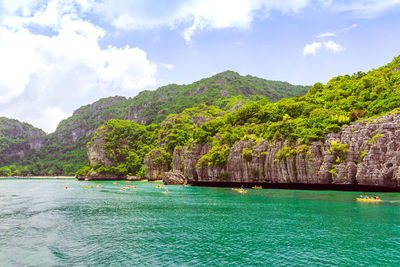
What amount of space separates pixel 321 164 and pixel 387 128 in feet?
46.7

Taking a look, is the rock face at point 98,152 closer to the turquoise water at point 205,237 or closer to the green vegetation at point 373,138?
the turquoise water at point 205,237

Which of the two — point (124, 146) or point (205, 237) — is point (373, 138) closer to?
point (205, 237)

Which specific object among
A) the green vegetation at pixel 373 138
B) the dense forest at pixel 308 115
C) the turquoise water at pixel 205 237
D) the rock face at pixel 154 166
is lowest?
the turquoise water at pixel 205 237

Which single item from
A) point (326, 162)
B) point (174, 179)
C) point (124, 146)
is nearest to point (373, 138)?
point (326, 162)

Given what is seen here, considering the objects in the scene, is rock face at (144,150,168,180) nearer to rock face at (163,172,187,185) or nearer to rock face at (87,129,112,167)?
rock face at (163,172,187,185)

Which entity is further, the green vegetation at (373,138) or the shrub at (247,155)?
the shrub at (247,155)

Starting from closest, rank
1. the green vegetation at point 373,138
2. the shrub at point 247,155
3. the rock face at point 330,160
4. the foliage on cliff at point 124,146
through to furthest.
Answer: the rock face at point 330,160 < the green vegetation at point 373,138 < the shrub at point 247,155 < the foliage on cliff at point 124,146

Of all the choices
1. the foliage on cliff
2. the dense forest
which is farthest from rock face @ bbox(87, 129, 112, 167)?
the dense forest

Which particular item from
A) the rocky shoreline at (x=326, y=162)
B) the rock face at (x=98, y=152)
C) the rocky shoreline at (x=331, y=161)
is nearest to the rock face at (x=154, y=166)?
the rock face at (x=98, y=152)

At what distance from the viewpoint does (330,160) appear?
59969 mm

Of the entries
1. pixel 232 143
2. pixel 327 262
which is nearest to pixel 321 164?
pixel 232 143

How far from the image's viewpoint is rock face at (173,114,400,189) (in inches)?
2081

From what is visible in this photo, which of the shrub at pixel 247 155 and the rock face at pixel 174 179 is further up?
the shrub at pixel 247 155

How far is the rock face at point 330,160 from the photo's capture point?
52.8 meters
